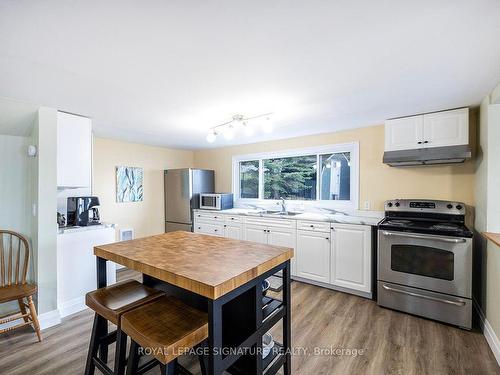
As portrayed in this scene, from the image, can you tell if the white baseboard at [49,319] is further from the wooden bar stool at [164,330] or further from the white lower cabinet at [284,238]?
the white lower cabinet at [284,238]

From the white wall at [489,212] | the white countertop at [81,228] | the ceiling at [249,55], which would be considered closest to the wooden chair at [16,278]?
the white countertop at [81,228]

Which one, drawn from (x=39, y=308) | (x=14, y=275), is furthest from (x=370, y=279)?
(x=14, y=275)

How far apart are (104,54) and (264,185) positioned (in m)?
3.31

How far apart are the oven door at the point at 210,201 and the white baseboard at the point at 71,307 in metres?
2.27

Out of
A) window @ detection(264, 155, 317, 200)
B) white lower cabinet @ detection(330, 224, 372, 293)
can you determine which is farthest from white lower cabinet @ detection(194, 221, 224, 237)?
white lower cabinet @ detection(330, 224, 372, 293)

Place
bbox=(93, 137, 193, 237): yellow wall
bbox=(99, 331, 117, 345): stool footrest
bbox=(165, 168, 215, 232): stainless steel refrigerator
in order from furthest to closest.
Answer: bbox=(165, 168, 215, 232): stainless steel refrigerator < bbox=(93, 137, 193, 237): yellow wall < bbox=(99, 331, 117, 345): stool footrest

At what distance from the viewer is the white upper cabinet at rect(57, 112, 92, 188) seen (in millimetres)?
2508

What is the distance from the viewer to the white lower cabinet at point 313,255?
10.1ft

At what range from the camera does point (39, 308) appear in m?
2.29

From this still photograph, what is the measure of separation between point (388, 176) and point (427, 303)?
151cm

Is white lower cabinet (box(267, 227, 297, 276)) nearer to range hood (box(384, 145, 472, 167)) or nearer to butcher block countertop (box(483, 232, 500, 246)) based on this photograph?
range hood (box(384, 145, 472, 167))

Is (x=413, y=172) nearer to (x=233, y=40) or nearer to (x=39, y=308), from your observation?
(x=233, y=40)

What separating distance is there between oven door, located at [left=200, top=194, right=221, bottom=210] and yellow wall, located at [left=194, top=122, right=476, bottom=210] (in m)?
1.40

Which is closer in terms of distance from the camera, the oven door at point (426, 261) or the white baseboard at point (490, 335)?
the white baseboard at point (490, 335)
